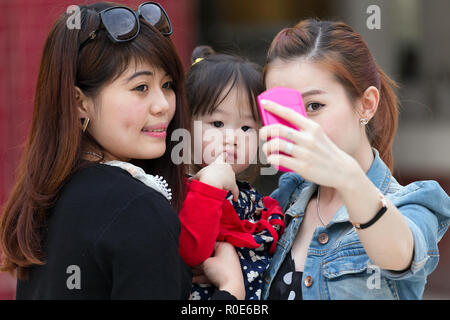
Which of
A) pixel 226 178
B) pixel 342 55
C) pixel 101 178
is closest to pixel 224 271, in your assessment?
pixel 226 178

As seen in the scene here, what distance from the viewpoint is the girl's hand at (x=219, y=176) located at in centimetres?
222

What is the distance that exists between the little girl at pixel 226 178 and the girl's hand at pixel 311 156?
506mm

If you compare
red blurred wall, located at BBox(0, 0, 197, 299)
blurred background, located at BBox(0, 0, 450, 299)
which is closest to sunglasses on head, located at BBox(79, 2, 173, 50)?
red blurred wall, located at BBox(0, 0, 197, 299)

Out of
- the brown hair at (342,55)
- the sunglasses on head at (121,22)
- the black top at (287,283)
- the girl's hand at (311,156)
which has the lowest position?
the black top at (287,283)

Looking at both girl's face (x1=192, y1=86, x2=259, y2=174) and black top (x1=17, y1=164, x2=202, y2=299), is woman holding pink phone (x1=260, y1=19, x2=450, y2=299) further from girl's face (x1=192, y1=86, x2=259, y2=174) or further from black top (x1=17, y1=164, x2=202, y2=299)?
black top (x1=17, y1=164, x2=202, y2=299)

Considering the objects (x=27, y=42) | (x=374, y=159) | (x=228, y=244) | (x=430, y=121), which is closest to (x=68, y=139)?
(x=228, y=244)

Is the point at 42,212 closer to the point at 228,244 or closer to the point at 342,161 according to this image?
the point at 228,244

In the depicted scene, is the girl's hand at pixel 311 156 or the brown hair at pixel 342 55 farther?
the brown hair at pixel 342 55

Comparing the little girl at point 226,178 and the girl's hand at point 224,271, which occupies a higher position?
the little girl at point 226,178

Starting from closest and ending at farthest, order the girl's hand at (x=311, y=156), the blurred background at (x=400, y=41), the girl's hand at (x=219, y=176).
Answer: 1. the girl's hand at (x=311, y=156)
2. the girl's hand at (x=219, y=176)
3. the blurred background at (x=400, y=41)

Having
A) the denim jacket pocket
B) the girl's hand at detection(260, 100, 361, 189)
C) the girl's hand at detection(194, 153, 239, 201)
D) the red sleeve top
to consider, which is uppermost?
the girl's hand at detection(260, 100, 361, 189)

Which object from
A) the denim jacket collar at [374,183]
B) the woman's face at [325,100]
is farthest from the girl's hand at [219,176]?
the woman's face at [325,100]

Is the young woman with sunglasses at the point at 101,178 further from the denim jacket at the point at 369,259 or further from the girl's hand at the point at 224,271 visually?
the denim jacket at the point at 369,259

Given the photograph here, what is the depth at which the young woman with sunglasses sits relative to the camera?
183 centimetres
